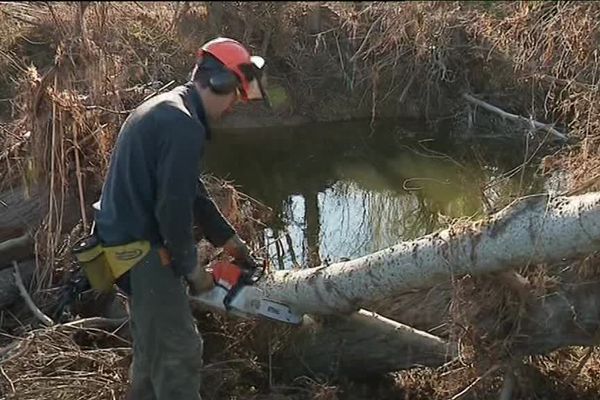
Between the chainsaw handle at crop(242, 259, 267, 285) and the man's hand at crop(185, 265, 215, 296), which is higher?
the man's hand at crop(185, 265, 215, 296)

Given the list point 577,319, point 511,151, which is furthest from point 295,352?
point 511,151

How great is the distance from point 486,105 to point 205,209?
24.1 ft

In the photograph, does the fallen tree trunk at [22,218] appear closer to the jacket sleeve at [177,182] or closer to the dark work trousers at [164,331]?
the dark work trousers at [164,331]

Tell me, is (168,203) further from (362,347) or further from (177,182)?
(362,347)

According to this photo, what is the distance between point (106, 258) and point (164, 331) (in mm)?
375

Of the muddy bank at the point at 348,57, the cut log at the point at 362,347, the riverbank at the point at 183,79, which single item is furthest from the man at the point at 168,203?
the muddy bank at the point at 348,57

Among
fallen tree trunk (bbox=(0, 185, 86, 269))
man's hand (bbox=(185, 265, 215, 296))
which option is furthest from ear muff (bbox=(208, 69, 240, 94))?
fallen tree trunk (bbox=(0, 185, 86, 269))

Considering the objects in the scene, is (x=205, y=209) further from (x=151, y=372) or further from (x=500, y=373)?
(x=500, y=373)

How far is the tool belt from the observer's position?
3043 millimetres

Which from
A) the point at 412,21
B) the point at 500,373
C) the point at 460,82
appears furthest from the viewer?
the point at 460,82

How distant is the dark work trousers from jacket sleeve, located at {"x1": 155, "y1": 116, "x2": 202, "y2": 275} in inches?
7.0

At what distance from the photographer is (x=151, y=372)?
321 centimetres

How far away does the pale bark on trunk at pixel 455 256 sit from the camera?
2992 millimetres

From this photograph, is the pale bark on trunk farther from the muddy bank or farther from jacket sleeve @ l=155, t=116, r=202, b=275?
the muddy bank
